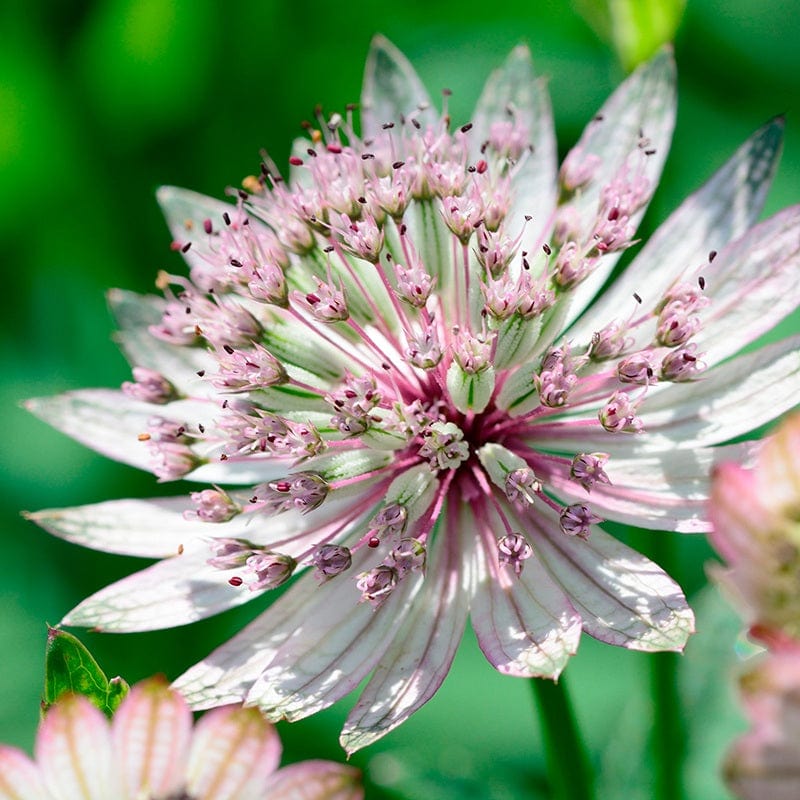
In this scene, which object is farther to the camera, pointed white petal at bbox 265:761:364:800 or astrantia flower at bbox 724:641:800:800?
pointed white petal at bbox 265:761:364:800

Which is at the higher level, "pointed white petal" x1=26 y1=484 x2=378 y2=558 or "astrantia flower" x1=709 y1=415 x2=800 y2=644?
"pointed white petal" x1=26 y1=484 x2=378 y2=558

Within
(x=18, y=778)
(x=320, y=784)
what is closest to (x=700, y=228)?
(x=320, y=784)

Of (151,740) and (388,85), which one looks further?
(388,85)

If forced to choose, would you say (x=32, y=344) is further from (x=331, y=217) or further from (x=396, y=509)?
(x=396, y=509)

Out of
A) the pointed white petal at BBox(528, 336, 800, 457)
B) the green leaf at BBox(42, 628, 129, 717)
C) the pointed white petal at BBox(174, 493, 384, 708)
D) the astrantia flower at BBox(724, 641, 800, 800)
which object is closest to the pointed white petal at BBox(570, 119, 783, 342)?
the pointed white petal at BBox(528, 336, 800, 457)

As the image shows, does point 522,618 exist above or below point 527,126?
below

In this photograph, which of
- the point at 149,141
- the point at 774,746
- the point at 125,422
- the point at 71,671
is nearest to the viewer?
the point at 774,746

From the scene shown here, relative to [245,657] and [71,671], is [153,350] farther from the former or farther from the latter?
[71,671]

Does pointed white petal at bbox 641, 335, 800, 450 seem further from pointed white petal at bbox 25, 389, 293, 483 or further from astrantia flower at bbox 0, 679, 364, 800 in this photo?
astrantia flower at bbox 0, 679, 364, 800
